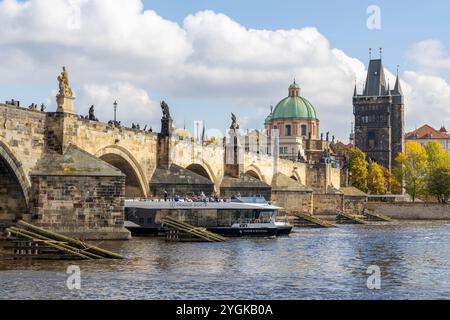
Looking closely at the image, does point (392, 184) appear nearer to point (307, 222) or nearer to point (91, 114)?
point (307, 222)

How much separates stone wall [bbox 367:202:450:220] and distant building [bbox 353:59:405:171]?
51617mm

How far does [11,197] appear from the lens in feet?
140

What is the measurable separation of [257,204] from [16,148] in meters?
21.1

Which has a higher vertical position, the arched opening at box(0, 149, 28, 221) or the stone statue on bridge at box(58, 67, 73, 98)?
the stone statue on bridge at box(58, 67, 73, 98)

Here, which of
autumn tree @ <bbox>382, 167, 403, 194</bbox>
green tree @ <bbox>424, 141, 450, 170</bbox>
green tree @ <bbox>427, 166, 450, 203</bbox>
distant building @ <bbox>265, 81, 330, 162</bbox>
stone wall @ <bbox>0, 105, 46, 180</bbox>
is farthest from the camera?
distant building @ <bbox>265, 81, 330, 162</bbox>

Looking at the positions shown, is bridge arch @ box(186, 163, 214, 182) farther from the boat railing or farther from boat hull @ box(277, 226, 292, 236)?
the boat railing

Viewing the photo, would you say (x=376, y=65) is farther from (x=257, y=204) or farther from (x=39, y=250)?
(x=39, y=250)

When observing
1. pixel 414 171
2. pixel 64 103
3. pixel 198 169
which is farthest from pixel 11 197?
pixel 414 171

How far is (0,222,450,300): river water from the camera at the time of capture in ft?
88.1

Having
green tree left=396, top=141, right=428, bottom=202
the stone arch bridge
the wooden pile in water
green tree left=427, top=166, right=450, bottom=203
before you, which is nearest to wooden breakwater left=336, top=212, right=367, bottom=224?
green tree left=427, top=166, right=450, bottom=203

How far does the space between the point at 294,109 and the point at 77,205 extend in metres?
118

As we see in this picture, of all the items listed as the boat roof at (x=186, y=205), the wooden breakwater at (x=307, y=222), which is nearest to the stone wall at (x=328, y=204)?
the wooden breakwater at (x=307, y=222)
